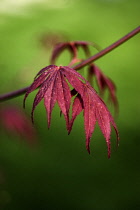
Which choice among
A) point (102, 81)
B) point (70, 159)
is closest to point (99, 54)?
point (102, 81)

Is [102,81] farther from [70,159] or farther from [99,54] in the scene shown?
[70,159]

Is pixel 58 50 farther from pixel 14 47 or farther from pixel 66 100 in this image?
pixel 14 47

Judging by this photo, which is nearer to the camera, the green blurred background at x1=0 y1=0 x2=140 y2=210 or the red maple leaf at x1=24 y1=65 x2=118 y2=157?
the red maple leaf at x1=24 y1=65 x2=118 y2=157

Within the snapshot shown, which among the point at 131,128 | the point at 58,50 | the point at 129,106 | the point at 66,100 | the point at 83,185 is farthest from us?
the point at 129,106

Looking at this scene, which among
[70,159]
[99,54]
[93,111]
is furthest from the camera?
[70,159]

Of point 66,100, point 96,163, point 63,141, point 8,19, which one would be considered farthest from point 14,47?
point 66,100

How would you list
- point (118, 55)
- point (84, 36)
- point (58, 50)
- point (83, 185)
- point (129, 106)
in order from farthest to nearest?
point (84, 36) → point (118, 55) → point (129, 106) → point (83, 185) → point (58, 50)

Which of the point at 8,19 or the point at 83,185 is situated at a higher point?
the point at 8,19

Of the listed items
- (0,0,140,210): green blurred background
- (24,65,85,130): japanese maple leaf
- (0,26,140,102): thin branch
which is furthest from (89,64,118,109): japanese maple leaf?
(0,0,140,210): green blurred background

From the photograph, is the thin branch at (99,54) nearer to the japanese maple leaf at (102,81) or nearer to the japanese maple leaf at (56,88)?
the japanese maple leaf at (56,88)

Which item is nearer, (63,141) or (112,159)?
(112,159)

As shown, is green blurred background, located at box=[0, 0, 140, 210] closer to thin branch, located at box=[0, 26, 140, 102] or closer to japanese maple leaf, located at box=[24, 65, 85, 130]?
thin branch, located at box=[0, 26, 140, 102]
